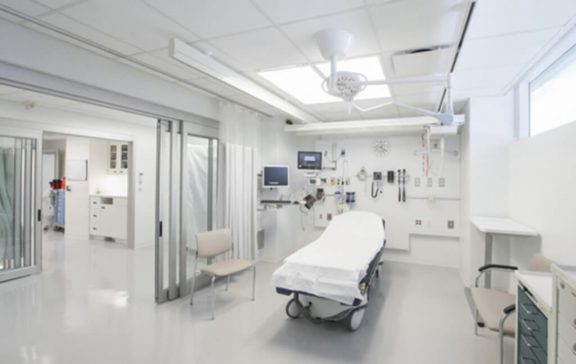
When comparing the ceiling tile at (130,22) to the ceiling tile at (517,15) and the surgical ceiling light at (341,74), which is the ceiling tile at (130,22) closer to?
the surgical ceiling light at (341,74)

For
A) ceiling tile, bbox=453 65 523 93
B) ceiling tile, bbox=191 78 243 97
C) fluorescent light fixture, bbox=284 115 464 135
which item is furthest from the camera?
fluorescent light fixture, bbox=284 115 464 135

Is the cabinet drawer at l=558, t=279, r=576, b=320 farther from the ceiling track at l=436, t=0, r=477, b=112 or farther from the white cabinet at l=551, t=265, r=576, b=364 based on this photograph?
the ceiling track at l=436, t=0, r=477, b=112

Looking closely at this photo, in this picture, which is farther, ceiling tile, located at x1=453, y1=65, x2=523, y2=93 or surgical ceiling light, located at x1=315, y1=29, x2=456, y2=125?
ceiling tile, located at x1=453, y1=65, x2=523, y2=93

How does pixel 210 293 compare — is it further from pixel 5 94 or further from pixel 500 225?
pixel 5 94

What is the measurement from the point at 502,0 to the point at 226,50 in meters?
1.90

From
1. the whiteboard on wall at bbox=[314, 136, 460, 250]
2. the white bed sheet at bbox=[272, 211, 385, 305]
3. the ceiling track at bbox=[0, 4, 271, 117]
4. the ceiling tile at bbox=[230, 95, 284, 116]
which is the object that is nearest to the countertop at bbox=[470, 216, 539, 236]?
the white bed sheet at bbox=[272, 211, 385, 305]

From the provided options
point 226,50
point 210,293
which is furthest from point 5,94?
point 210,293

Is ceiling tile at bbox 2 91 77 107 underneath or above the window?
above

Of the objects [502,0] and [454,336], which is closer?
[502,0]

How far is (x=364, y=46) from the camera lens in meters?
2.42

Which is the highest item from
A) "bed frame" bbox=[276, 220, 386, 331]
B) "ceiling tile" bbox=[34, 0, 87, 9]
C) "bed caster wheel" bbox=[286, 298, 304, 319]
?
"ceiling tile" bbox=[34, 0, 87, 9]

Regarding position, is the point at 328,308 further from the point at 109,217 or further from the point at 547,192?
the point at 109,217

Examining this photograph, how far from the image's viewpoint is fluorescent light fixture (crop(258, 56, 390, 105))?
284 cm

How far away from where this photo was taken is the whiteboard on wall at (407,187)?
4.98 m
